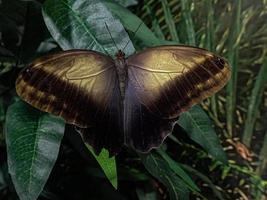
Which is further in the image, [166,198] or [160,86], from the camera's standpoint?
[166,198]

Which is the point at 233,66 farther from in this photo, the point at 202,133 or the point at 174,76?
the point at 174,76

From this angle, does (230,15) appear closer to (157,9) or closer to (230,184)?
(157,9)

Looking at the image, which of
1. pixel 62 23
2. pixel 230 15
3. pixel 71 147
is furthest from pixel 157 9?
pixel 62 23

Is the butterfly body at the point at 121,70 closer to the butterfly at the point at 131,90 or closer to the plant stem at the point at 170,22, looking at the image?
the butterfly at the point at 131,90

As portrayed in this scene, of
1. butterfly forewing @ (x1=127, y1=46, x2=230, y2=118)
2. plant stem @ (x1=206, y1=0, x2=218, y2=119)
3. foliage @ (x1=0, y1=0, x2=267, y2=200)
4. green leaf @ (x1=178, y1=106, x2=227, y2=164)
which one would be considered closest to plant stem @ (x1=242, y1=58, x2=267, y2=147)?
foliage @ (x1=0, y1=0, x2=267, y2=200)

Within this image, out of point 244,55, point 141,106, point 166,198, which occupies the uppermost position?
point 141,106

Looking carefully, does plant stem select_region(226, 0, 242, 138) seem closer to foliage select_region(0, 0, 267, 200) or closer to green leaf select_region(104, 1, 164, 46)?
foliage select_region(0, 0, 267, 200)

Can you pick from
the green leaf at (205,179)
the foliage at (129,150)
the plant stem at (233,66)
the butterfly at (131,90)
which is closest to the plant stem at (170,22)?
the foliage at (129,150)
